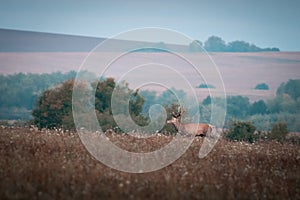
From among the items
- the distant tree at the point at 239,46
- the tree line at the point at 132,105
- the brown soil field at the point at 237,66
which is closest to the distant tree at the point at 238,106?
the tree line at the point at 132,105

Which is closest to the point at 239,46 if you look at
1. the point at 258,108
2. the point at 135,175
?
the point at 258,108

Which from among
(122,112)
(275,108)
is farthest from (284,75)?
(122,112)

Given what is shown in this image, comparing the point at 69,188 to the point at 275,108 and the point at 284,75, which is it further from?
the point at 284,75

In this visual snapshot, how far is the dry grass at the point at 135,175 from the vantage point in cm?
1059

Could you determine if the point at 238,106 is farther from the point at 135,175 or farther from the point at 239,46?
the point at 135,175

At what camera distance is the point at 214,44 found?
160 m

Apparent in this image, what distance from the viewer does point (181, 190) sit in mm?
10953

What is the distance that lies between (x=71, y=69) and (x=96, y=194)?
113608 millimetres

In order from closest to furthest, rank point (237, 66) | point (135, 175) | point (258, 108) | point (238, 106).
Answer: point (135, 175) → point (238, 106) → point (258, 108) → point (237, 66)

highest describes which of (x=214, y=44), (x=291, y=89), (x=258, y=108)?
(x=214, y=44)

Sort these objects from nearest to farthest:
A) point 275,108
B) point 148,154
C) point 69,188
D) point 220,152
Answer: point 69,188 → point 148,154 → point 220,152 → point 275,108

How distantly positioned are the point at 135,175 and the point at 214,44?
150 m

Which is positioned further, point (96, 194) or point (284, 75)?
point (284, 75)

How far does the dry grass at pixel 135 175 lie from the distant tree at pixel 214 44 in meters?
134
